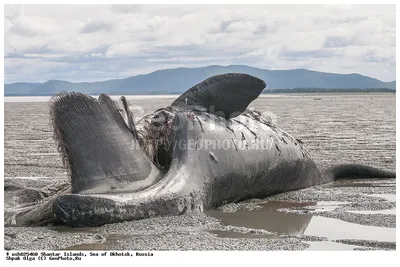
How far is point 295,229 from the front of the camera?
6621mm

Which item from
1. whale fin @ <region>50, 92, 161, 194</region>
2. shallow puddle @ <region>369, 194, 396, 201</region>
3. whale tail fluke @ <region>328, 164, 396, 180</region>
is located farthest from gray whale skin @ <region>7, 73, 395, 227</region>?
shallow puddle @ <region>369, 194, 396, 201</region>

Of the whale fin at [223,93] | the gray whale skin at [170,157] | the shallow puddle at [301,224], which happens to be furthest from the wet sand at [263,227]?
the whale fin at [223,93]

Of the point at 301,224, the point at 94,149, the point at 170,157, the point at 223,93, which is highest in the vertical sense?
the point at 223,93

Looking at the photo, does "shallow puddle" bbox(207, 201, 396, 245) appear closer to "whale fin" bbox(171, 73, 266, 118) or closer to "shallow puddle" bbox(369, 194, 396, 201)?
"shallow puddle" bbox(369, 194, 396, 201)

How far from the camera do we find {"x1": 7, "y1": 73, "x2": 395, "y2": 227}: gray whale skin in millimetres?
6410

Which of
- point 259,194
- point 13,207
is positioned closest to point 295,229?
point 259,194

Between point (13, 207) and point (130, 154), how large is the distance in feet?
4.48

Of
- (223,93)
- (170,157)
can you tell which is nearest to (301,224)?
(170,157)

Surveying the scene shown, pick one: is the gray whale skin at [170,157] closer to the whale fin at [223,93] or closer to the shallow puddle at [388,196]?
the whale fin at [223,93]

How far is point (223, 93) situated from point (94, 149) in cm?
216

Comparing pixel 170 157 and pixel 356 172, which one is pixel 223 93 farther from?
pixel 356 172

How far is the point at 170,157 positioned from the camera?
7.60 m

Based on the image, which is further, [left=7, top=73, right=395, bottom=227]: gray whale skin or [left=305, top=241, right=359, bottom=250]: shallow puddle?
[left=7, top=73, right=395, bottom=227]: gray whale skin

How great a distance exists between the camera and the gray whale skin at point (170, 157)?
6410 mm
